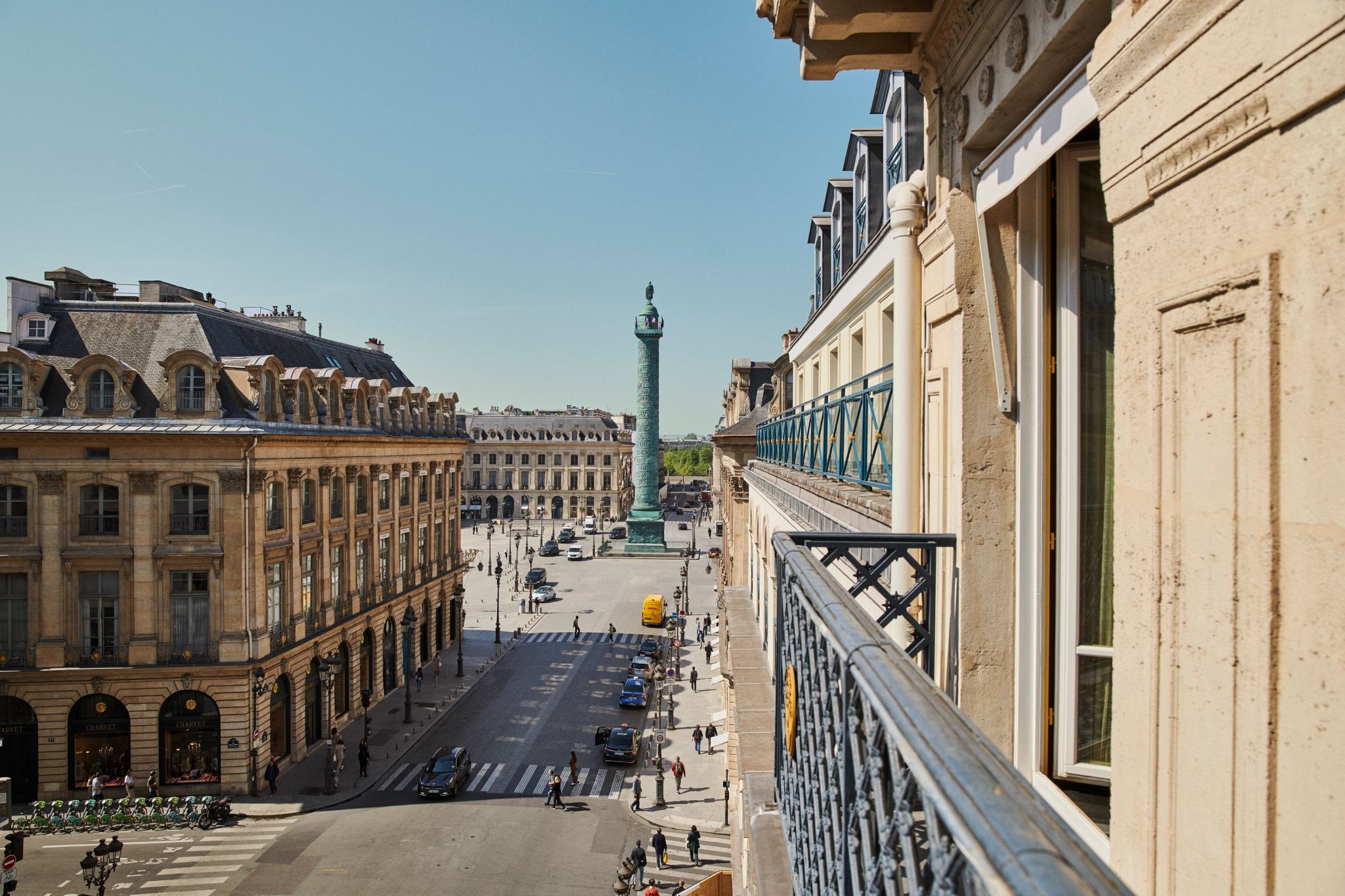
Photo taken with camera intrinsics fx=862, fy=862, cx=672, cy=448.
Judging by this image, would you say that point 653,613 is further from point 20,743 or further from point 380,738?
point 20,743

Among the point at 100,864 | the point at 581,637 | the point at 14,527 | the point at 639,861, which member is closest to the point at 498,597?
the point at 581,637

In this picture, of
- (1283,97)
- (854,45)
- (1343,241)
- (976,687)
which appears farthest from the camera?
(854,45)

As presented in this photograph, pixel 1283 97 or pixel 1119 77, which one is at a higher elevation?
pixel 1119 77

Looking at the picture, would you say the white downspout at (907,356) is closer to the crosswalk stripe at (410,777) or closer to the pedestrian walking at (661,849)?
the pedestrian walking at (661,849)

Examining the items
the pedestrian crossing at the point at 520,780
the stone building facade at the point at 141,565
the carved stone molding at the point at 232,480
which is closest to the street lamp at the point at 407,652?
the pedestrian crossing at the point at 520,780

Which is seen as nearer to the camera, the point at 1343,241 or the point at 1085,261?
the point at 1343,241

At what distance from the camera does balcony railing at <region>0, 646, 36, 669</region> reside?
28.6 meters

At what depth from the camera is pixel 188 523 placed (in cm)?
2948

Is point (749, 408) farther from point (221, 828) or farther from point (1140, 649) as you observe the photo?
point (1140, 649)

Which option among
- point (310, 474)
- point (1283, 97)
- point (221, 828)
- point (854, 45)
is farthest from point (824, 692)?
point (310, 474)

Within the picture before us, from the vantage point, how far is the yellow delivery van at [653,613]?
5531 cm

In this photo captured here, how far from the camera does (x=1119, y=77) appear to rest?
10.6 ft

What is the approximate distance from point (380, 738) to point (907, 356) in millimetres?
34314

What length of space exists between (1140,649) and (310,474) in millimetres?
34737
